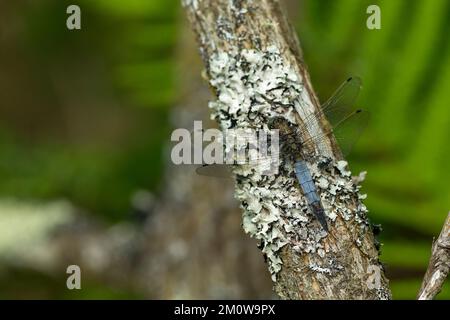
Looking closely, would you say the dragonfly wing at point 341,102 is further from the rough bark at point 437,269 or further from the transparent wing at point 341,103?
the rough bark at point 437,269

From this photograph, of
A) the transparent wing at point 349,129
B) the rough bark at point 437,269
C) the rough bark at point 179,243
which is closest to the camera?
the rough bark at point 437,269

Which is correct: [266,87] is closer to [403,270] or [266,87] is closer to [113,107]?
[403,270]

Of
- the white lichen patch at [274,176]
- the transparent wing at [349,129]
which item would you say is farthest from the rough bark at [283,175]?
the transparent wing at [349,129]

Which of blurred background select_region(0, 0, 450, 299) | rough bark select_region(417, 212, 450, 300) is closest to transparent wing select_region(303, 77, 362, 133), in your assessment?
rough bark select_region(417, 212, 450, 300)

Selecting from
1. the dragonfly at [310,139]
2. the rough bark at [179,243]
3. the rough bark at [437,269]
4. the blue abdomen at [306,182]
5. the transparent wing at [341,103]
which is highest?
the rough bark at [179,243]

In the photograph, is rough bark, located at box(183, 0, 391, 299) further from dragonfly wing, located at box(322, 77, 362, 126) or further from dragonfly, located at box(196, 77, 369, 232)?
dragonfly wing, located at box(322, 77, 362, 126)

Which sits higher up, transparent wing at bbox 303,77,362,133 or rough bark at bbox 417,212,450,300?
transparent wing at bbox 303,77,362,133
